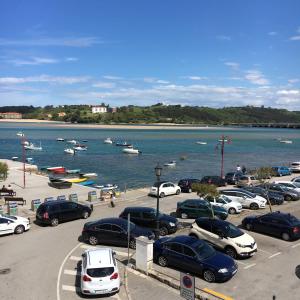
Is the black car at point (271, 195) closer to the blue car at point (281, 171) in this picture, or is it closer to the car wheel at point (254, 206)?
the car wheel at point (254, 206)

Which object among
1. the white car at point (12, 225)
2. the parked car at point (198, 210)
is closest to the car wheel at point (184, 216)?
the parked car at point (198, 210)

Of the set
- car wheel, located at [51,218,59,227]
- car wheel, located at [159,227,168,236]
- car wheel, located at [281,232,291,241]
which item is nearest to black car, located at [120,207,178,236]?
car wheel, located at [159,227,168,236]

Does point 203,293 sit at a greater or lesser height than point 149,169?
greater

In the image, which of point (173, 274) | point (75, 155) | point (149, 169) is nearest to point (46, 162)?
point (75, 155)

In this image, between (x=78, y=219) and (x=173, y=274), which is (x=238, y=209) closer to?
(x=78, y=219)

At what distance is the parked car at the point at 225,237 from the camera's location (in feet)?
67.7

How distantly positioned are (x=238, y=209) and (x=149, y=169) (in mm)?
52673

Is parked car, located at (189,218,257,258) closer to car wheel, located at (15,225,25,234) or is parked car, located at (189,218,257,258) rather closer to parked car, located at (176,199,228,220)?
parked car, located at (176,199,228,220)

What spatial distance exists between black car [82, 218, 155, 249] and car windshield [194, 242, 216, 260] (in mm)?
4174

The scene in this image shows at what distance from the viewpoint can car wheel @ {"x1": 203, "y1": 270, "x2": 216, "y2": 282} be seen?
17391mm

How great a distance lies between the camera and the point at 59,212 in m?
28.2

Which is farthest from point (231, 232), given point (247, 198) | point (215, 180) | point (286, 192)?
point (215, 180)

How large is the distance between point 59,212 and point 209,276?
45.6 ft

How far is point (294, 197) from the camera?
37.9 meters
